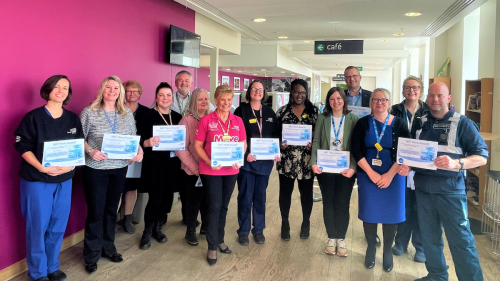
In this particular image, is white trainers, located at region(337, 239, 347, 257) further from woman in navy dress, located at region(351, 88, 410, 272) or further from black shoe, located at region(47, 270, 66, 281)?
black shoe, located at region(47, 270, 66, 281)

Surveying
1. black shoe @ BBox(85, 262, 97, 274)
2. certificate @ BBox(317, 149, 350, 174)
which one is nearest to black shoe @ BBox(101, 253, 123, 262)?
black shoe @ BBox(85, 262, 97, 274)

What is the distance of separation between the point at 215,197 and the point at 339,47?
6.06m

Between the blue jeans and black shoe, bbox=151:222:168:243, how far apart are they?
2.47 metres

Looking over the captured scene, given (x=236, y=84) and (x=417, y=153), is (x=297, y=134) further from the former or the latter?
(x=236, y=84)

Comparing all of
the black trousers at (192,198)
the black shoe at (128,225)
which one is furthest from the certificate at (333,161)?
the black shoe at (128,225)

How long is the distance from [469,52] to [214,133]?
23.3 ft

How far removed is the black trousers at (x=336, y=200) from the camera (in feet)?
11.0

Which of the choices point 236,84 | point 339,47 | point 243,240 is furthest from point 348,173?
point 236,84

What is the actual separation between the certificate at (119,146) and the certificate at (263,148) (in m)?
1.06

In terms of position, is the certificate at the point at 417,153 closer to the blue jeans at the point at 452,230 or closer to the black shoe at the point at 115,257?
the blue jeans at the point at 452,230

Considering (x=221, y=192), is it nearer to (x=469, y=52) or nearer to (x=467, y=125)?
(x=467, y=125)

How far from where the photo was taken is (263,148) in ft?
11.3

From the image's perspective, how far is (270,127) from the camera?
141 inches

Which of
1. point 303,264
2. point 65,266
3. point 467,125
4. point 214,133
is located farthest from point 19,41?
point 467,125
